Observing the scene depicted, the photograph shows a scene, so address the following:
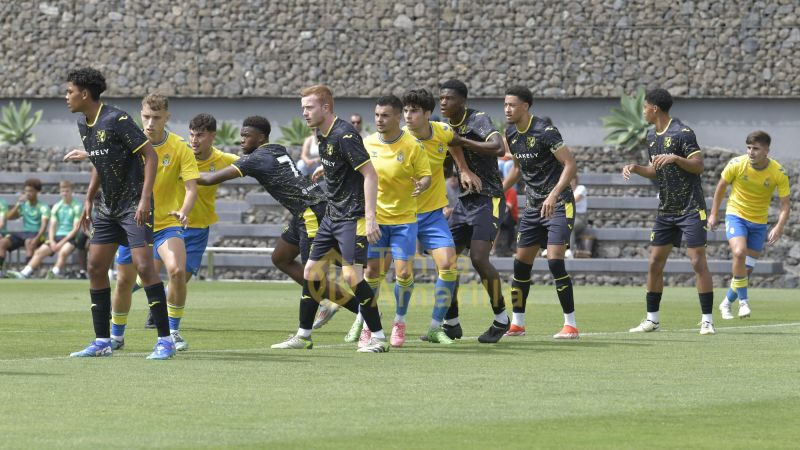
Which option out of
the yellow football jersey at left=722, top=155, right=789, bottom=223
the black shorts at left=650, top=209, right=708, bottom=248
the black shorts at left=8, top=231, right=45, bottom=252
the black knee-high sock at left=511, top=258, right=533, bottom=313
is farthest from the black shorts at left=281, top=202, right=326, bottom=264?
the black shorts at left=8, top=231, right=45, bottom=252

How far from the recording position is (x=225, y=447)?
745 centimetres

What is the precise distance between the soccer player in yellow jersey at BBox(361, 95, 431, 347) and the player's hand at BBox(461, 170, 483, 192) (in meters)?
0.91

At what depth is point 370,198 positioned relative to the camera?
12555 millimetres

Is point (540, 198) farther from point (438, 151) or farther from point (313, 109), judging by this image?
point (313, 109)

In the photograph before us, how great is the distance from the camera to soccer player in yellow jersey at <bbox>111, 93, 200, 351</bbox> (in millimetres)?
13109

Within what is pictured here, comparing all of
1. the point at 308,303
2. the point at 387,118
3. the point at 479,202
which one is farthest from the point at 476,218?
the point at 308,303

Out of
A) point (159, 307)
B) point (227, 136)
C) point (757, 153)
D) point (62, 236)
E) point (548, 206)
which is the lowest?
point (62, 236)

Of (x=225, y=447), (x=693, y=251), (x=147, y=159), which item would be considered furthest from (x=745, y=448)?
(x=693, y=251)

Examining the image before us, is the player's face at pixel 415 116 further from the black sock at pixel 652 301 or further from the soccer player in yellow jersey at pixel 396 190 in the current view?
the black sock at pixel 652 301

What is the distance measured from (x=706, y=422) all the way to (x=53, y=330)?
871 cm

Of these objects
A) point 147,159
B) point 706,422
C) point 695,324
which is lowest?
point 695,324

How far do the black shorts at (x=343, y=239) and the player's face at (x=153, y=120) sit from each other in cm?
162

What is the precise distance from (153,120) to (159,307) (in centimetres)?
183

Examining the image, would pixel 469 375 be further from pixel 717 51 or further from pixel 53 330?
pixel 717 51
